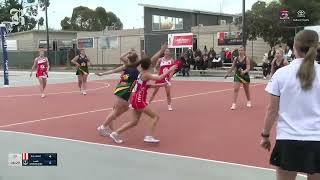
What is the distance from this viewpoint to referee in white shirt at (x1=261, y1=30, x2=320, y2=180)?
4086mm

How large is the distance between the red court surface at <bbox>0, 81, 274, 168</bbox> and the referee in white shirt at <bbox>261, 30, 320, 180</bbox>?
3.34m

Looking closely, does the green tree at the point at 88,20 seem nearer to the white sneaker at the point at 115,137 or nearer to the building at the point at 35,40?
the building at the point at 35,40

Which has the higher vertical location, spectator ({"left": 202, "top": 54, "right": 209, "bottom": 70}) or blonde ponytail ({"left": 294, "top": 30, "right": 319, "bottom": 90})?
blonde ponytail ({"left": 294, "top": 30, "right": 319, "bottom": 90})

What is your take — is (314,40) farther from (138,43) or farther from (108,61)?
(108,61)

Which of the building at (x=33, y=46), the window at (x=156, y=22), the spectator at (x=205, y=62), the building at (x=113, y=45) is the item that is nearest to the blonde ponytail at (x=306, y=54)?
the spectator at (x=205, y=62)

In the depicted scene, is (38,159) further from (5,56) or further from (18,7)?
(18,7)

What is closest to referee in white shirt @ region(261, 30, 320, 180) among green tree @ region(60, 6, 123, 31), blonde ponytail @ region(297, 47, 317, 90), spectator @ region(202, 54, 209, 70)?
blonde ponytail @ region(297, 47, 317, 90)

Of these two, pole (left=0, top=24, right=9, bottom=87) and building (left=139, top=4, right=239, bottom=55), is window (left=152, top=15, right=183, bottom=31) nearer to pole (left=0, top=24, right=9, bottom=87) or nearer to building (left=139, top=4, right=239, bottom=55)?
building (left=139, top=4, right=239, bottom=55)

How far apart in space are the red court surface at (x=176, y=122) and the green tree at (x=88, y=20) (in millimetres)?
80726

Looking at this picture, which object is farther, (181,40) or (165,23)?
(165,23)

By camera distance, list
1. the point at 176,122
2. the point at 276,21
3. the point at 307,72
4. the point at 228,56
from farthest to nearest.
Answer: the point at 276,21 → the point at 228,56 → the point at 176,122 → the point at 307,72

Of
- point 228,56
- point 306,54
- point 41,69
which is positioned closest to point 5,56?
point 41,69

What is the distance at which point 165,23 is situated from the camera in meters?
49.7

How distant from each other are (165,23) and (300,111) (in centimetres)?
4600
